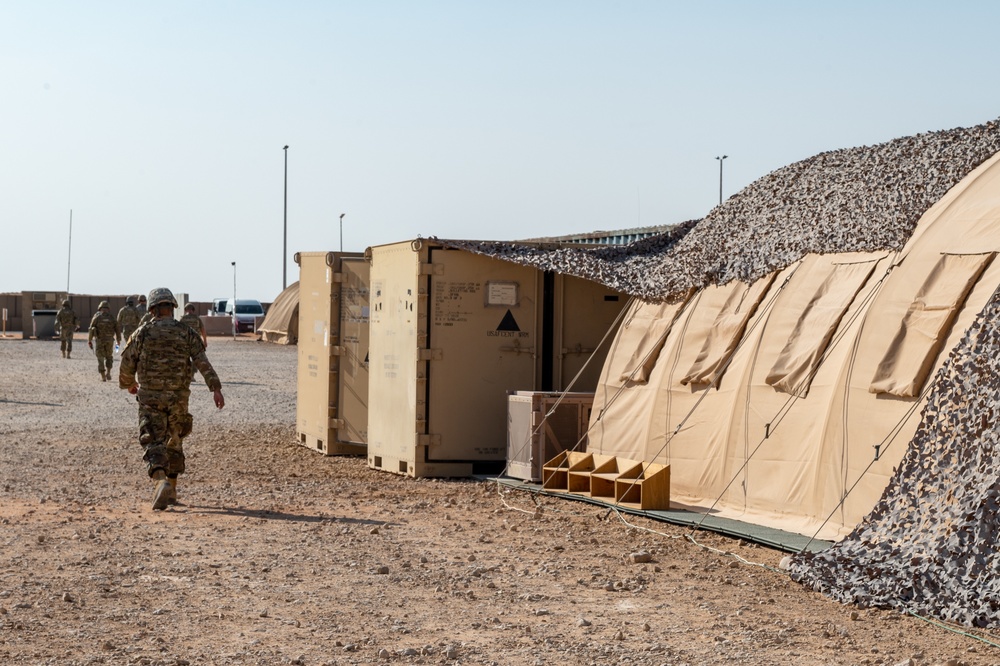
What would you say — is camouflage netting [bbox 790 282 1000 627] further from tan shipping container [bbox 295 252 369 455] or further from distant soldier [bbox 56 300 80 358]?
distant soldier [bbox 56 300 80 358]

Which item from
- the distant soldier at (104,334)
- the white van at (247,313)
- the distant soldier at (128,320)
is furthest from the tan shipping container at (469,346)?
the white van at (247,313)

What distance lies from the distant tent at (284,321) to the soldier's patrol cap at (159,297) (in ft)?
111

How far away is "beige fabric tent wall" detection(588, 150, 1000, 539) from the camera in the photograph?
968 centimetres

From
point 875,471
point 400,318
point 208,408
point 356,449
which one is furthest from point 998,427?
point 208,408

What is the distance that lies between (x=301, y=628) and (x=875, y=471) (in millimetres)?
4557

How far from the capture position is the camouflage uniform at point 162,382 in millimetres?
11797

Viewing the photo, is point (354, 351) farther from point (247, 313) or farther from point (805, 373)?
point (247, 313)

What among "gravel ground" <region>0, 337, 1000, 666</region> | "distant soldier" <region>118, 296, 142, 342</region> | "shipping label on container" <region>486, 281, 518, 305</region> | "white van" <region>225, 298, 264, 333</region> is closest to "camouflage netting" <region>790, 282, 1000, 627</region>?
"gravel ground" <region>0, 337, 1000, 666</region>

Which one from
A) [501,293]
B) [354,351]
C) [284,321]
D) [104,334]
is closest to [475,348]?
[501,293]

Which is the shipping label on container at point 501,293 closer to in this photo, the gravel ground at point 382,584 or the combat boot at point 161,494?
the gravel ground at point 382,584

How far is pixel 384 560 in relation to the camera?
30.5ft

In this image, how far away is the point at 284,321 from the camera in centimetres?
4712

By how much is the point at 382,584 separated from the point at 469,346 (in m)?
6.10

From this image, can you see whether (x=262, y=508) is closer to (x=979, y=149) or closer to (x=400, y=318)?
(x=400, y=318)
